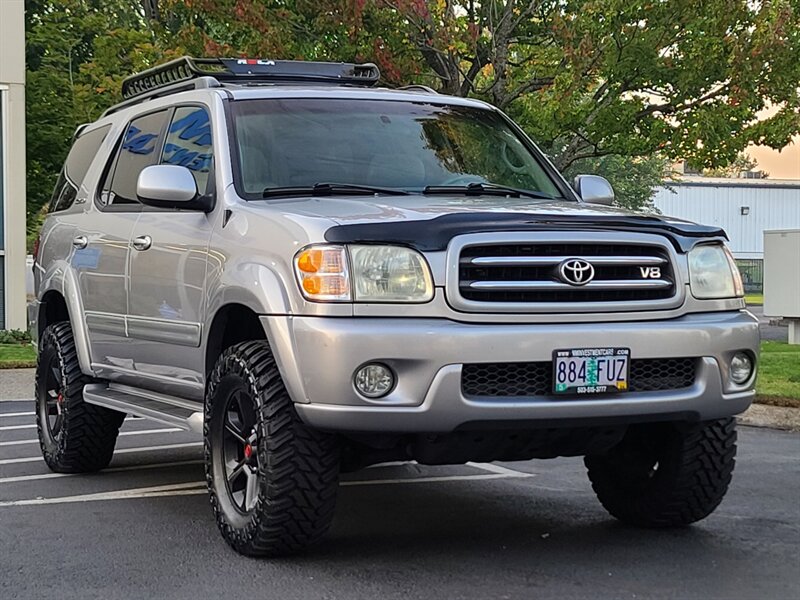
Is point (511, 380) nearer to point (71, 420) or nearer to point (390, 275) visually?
point (390, 275)

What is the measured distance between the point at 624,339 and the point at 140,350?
2703mm

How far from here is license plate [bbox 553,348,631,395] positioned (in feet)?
16.0

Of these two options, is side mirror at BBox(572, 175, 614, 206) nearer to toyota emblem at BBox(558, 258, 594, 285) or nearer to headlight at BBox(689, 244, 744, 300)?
headlight at BBox(689, 244, 744, 300)

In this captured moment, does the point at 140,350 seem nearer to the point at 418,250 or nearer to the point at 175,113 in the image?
A: the point at 175,113

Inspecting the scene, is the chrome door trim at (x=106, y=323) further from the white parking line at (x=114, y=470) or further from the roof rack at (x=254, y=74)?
the roof rack at (x=254, y=74)

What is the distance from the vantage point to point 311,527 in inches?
200

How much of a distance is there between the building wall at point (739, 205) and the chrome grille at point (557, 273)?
63.4 meters

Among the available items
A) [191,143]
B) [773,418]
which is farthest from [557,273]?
[773,418]

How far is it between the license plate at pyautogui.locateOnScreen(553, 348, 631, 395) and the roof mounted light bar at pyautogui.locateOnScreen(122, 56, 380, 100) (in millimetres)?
2894

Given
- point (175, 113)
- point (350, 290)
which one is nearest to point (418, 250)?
point (350, 290)

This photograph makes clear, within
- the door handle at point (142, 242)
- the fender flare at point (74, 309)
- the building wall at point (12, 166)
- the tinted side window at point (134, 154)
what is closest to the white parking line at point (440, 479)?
the fender flare at point (74, 309)

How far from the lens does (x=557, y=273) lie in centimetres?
499

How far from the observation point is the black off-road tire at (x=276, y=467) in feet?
16.4

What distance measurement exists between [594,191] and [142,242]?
227 cm
